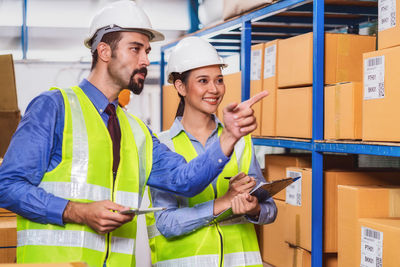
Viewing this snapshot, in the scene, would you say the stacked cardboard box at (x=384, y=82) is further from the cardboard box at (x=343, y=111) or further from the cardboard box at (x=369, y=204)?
the cardboard box at (x=369, y=204)

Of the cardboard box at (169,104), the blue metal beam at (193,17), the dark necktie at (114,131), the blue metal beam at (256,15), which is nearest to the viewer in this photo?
the dark necktie at (114,131)

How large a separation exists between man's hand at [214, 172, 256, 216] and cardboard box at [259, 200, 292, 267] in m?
1.00

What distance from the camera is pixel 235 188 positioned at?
233 cm

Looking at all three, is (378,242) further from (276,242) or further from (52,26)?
(52,26)

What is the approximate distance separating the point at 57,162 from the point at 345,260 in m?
1.52

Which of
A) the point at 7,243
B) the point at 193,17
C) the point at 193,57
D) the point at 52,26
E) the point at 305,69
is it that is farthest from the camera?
the point at 193,17

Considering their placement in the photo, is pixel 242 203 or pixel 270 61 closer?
pixel 242 203

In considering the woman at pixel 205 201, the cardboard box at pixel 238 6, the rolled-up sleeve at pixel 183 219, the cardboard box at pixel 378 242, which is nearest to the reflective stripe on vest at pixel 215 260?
the woman at pixel 205 201

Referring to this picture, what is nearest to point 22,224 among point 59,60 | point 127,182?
point 127,182

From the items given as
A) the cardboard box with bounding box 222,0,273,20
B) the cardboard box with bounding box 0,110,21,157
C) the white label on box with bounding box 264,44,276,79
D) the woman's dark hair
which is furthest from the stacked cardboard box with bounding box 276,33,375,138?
the cardboard box with bounding box 0,110,21,157

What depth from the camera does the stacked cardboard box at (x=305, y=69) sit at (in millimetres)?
2930

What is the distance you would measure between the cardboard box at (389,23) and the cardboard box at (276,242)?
126 centimetres

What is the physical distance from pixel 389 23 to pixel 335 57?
0.55 meters

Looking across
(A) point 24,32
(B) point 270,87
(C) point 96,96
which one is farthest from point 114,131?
(A) point 24,32
